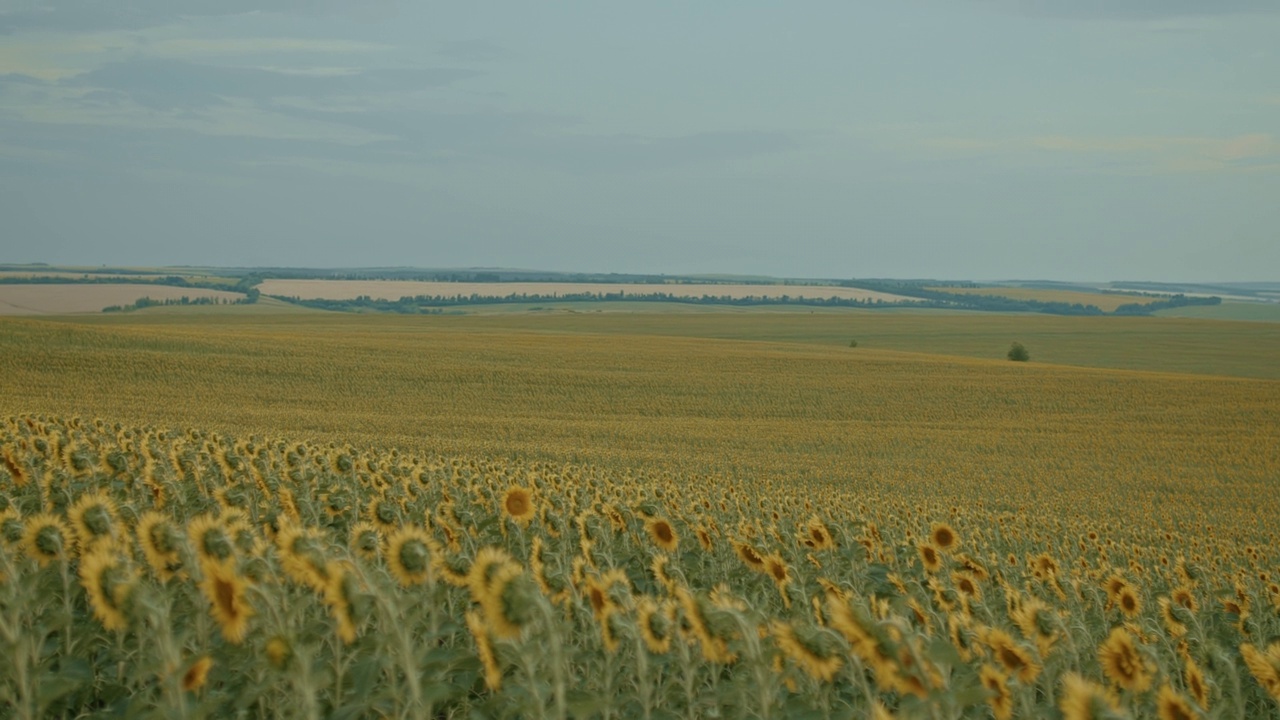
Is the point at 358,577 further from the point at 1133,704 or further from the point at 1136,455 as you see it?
the point at 1136,455

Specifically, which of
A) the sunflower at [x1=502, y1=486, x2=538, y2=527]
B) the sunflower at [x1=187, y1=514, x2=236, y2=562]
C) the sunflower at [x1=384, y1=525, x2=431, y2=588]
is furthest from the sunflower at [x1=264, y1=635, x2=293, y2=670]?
the sunflower at [x1=502, y1=486, x2=538, y2=527]

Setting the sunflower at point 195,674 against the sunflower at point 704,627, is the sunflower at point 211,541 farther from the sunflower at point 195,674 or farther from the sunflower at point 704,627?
the sunflower at point 704,627

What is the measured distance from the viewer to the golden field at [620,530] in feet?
9.64

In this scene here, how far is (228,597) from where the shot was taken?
2.81m

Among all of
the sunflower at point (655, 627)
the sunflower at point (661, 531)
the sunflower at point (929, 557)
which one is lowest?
the sunflower at point (929, 557)

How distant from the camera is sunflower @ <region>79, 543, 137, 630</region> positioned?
2717mm

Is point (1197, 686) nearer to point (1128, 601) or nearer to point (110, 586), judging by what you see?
point (1128, 601)

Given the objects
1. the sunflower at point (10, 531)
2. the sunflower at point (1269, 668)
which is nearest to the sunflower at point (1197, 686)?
the sunflower at point (1269, 668)

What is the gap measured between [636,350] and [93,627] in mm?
45095

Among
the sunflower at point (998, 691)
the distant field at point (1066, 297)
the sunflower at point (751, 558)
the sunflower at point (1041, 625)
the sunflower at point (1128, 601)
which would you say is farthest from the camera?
the distant field at point (1066, 297)

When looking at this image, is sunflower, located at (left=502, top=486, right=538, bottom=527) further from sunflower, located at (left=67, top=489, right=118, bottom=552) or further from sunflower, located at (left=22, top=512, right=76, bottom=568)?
sunflower, located at (left=22, top=512, right=76, bottom=568)

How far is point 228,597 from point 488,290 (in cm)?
14779

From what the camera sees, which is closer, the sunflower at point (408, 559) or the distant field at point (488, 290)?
the sunflower at point (408, 559)

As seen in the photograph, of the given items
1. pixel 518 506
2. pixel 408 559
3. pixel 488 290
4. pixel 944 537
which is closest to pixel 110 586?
pixel 408 559
